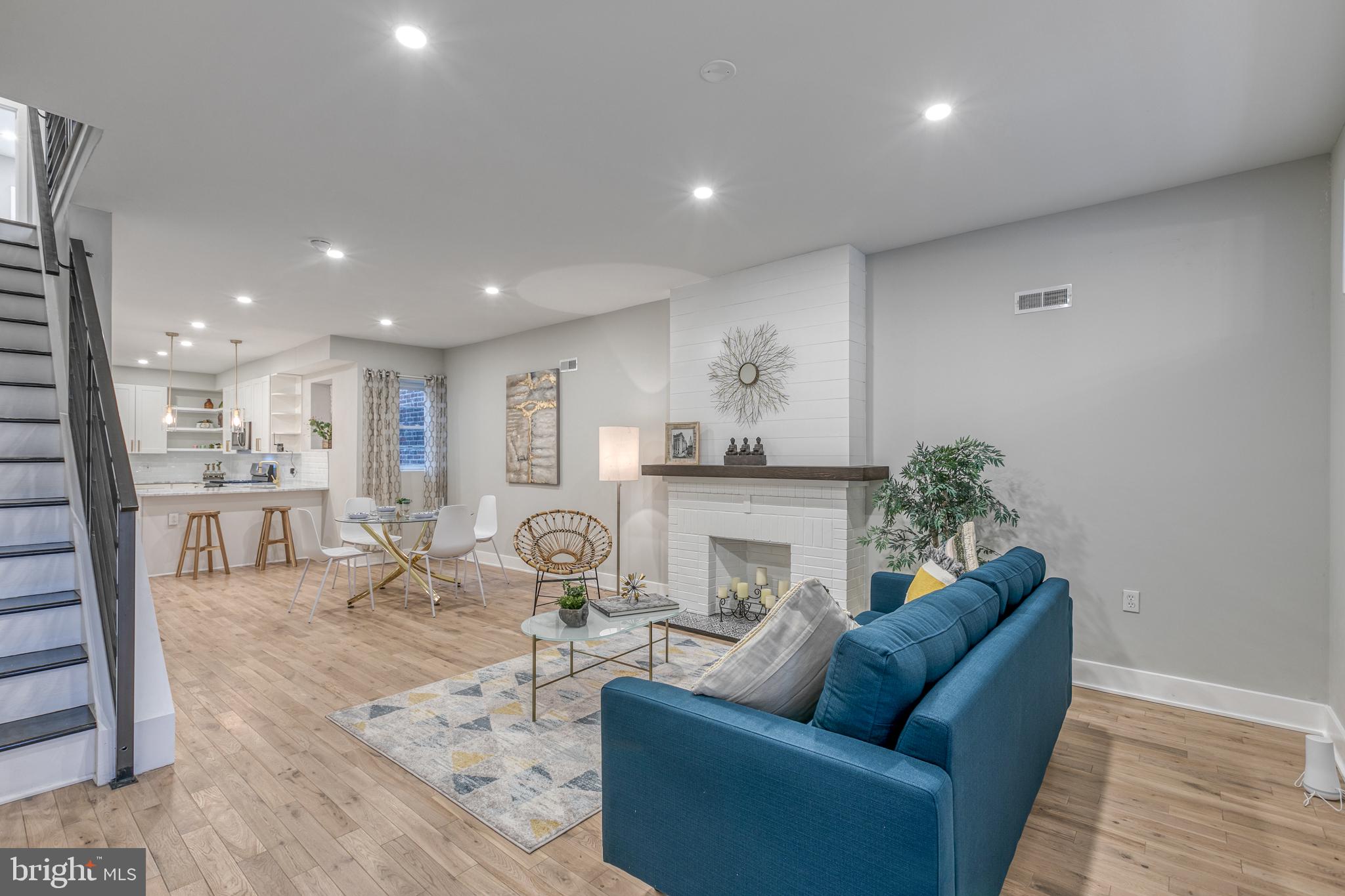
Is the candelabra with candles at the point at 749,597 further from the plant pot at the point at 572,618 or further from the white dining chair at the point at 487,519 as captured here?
the white dining chair at the point at 487,519

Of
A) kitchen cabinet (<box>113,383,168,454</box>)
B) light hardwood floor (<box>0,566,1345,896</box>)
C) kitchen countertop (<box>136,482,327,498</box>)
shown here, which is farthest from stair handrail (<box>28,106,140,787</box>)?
kitchen cabinet (<box>113,383,168,454</box>)

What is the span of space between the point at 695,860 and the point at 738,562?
11.9 feet

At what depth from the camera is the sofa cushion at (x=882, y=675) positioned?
142 cm

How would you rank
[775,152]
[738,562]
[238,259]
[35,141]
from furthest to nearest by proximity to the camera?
[738,562] → [238,259] → [35,141] → [775,152]

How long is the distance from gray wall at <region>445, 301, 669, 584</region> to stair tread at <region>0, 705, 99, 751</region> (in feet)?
12.7

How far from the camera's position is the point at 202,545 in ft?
23.5

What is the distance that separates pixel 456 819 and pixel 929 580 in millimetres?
2002

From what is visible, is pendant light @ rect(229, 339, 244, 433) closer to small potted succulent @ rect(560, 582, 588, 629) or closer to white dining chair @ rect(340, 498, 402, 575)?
white dining chair @ rect(340, 498, 402, 575)

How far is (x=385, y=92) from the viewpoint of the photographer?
252 cm

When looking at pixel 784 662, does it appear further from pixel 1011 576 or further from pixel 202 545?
pixel 202 545

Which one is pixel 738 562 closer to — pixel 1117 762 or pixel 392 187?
pixel 1117 762

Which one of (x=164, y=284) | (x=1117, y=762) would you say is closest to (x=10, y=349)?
(x=164, y=284)

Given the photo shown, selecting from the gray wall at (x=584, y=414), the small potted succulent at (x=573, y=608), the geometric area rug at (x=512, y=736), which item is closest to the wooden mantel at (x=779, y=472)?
the gray wall at (x=584, y=414)

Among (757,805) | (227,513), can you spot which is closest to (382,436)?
(227,513)
